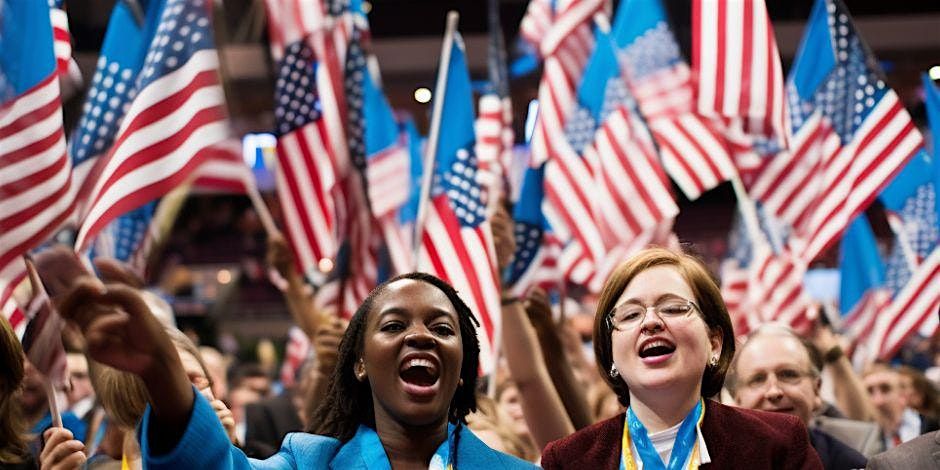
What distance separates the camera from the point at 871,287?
9.44 meters

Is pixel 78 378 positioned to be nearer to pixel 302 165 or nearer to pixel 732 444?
pixel 302 165

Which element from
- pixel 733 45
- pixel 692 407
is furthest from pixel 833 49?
pixel 692 407

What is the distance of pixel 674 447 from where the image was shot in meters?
3.25

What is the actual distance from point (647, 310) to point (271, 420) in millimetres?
4013

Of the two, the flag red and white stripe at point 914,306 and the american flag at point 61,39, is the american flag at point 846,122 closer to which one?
the flag red and white stripe at point 914,306

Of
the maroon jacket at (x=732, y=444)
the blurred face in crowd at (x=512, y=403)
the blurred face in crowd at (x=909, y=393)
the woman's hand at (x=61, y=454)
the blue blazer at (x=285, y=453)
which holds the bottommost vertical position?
the blurred face in crowd at (x=909, y=393)

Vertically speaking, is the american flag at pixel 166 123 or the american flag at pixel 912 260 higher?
the american flag at pixel 166 123

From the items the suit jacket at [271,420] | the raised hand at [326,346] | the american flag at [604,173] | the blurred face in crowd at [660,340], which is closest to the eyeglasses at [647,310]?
the blurred face in crowd at [660,340]

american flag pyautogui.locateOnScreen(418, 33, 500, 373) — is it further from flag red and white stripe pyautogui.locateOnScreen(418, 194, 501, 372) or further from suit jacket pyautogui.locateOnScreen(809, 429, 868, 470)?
suit jacket pyautogui.locateOnScreen(809, 429, 868, 470)

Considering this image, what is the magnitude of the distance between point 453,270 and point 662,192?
163cm

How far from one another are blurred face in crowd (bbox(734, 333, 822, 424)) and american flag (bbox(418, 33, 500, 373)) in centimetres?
171

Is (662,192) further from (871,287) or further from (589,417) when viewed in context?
(589,417)

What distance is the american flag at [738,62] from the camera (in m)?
7.17

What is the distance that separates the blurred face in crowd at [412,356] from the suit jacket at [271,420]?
369 centimetres
